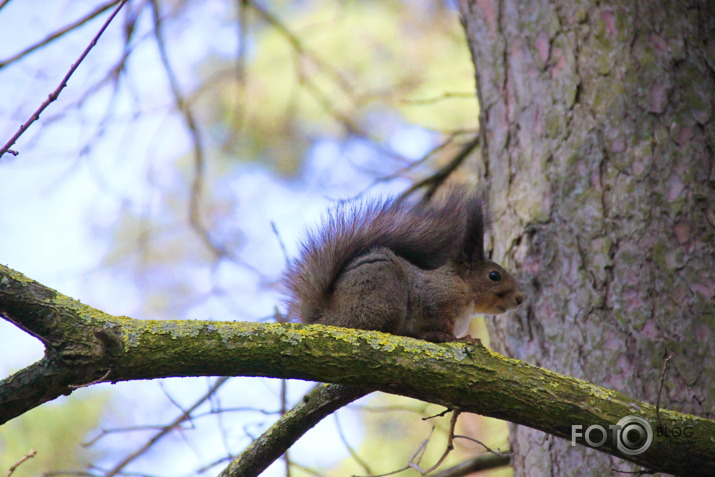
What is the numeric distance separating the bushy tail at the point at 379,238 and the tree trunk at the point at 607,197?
0.97 ft

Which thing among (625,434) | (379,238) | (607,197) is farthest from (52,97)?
(607,197)

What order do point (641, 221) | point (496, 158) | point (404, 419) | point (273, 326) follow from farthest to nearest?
point (404, 419)
point (496, 158)
point (641, 221)
point (273, 326)

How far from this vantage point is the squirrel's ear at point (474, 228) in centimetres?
258

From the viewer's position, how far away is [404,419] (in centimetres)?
438

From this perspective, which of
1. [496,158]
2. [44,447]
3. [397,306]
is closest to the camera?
[397,306]

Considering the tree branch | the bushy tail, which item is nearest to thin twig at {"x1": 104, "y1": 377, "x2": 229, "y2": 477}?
the bushy tail

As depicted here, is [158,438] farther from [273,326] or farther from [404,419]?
[404,419]

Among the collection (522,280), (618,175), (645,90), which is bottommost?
(522,280)

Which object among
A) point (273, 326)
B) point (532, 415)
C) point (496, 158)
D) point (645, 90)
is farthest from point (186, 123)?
point (532, 415)

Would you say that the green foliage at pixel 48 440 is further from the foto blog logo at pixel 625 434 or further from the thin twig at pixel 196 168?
the foto blog logo at pixel 625 434

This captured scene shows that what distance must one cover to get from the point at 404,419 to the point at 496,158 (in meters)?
1.99

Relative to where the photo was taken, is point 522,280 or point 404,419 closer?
point 522,280

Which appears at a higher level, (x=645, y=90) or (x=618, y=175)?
Answer: (x=645, y=90)

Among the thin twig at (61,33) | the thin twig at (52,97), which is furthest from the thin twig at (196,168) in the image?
the thin twig at (52,97)
